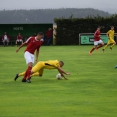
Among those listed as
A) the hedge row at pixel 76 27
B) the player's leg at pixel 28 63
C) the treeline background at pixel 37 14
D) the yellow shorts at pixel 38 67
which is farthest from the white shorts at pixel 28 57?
the treeline background at pixel 37 14

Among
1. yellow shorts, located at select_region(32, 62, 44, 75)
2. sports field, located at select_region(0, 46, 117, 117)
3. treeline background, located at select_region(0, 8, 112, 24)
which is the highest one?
treeline background, located at select_region(0, 8, 112, 24)

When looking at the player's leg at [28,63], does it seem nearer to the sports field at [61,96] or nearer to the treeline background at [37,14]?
the sports field at [61,96]

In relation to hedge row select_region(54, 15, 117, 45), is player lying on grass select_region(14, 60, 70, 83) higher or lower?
lower

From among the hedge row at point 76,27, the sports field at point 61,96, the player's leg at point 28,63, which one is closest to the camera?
the sports field at point 61,96

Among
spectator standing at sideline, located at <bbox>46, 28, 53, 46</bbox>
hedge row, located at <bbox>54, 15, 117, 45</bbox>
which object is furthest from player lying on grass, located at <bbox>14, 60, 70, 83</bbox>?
hedge row, located at <bbox>54, 15, 117, 45</bbox>

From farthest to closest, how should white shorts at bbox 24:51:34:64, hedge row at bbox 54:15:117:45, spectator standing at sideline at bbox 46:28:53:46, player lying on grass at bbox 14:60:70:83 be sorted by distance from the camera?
hedge row at bbox 54:15:117:45, spectator standing at sideline at bbox 46:28:53:46, white shorts at bbox 24:51:34:64, player lying on grass at bbox 14:60:70:83

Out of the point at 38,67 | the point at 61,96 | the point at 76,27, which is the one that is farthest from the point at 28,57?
the point at 76,27

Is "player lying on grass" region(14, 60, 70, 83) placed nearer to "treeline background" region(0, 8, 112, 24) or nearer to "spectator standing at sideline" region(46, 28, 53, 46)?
"spectator standing at sideline" region(46, 28, 53, 46)

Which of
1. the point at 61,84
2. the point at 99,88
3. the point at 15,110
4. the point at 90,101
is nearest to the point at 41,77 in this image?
the point at 61,84

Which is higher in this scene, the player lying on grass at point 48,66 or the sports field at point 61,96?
the player lying on grass at point 48,66

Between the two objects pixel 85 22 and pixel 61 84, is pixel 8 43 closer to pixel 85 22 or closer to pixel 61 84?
pixel 85 22

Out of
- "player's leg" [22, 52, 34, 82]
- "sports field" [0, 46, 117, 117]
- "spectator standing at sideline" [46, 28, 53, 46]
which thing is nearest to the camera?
"sports field" [0, 46, 117, 117]

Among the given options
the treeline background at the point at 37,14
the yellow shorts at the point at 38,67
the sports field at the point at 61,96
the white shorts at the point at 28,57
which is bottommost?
the sports field at the point at 61,96

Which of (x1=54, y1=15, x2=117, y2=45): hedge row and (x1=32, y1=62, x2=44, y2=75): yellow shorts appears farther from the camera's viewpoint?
(x1=54, y1=15, x2=117, y2=45): hedge row
